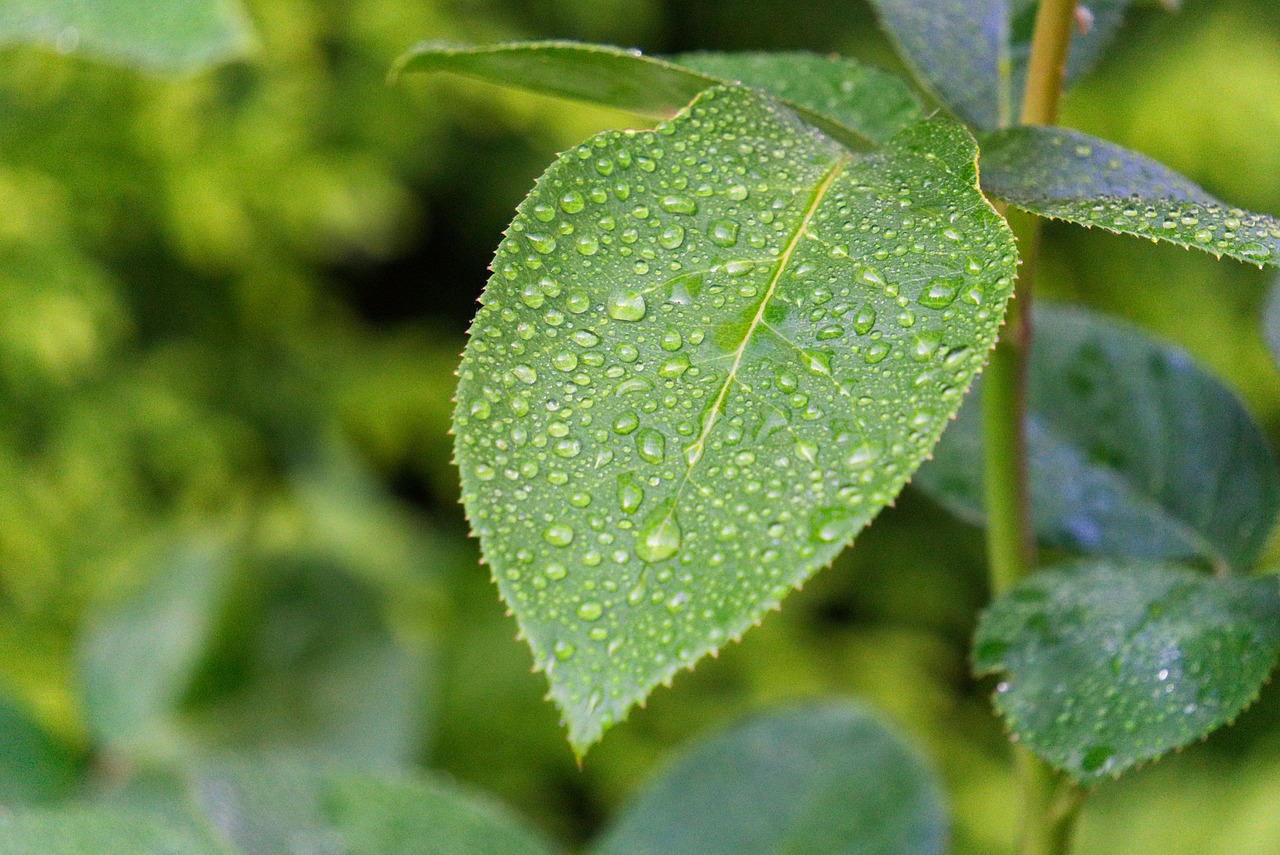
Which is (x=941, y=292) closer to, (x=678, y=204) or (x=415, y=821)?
(x=678, y=204)

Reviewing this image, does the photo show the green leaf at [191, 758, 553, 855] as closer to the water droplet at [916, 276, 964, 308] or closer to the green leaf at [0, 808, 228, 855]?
the green leaf at [0, 808, 228, 855]

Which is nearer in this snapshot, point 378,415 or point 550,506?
point 550,506

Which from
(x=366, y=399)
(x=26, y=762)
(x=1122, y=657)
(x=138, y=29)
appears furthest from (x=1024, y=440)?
(x=366, y=399)

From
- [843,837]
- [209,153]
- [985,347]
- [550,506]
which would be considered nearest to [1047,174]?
[985,347]

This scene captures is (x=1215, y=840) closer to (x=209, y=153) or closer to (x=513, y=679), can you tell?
(x=513, y=679)

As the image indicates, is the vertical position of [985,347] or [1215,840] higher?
[985,347]

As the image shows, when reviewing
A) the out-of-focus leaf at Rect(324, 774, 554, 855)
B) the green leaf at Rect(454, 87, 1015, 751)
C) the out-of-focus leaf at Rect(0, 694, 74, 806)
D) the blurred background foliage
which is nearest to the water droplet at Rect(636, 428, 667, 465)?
the green leaf at Rect(454, 87, 1015, 751)
